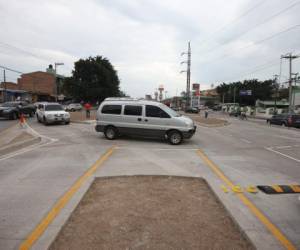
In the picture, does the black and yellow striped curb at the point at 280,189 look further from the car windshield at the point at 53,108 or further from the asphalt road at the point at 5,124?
the car windshield at the point at 53,108

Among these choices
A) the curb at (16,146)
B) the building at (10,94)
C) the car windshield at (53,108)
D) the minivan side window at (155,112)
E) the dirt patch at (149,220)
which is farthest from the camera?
the building at (10,94)

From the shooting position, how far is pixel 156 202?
187 inches

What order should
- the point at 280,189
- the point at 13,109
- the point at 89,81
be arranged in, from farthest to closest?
the point at 89,81
the point at 13,109
the point at 280,189

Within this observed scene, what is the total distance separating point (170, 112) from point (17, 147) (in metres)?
6.95

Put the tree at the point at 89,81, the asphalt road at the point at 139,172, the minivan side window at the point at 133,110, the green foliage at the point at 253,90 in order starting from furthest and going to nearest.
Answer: the green foliage at the point at 253,90, the tree at the point at 89,81, the minivan side window at the point at 133,110, the asphalt road at the point at 139,172

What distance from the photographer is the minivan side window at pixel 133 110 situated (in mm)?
12589

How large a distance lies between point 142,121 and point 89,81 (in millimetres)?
55415

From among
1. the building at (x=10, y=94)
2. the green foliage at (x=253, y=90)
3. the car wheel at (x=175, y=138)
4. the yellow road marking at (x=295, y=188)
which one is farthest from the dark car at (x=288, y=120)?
the green foliage at (x=253, y=90)

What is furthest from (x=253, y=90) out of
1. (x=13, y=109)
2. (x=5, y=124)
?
(x=5, y=124)

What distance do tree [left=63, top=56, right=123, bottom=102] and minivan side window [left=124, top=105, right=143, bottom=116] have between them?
5211 cm

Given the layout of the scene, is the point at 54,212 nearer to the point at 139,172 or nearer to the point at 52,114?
the point at 139,172

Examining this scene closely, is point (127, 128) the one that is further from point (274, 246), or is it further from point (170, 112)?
point (274, 246)

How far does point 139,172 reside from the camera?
22.5 ft

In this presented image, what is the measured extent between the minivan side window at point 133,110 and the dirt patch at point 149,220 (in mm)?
7117
